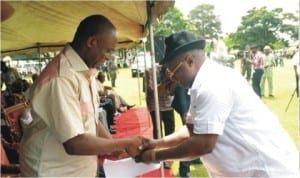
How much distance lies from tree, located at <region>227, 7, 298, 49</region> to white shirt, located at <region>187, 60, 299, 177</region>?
1315 centimetres

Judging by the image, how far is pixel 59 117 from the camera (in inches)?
68.9

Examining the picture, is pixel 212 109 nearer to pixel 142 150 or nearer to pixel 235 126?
pixel 235 126

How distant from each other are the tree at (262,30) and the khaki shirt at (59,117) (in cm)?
1349

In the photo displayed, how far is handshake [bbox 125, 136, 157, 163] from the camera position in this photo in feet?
7.39

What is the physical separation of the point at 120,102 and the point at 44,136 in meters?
9.94

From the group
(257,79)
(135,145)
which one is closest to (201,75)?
(135,145)

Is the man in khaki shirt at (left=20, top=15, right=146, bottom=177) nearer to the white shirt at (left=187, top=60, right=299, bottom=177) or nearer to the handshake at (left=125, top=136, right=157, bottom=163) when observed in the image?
the handshake at (left=125, top=136, right=157, bottom=163)

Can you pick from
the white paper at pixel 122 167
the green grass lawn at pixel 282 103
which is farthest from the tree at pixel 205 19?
the white paper at pixel 122 167

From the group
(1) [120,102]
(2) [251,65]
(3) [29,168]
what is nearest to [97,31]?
(3) [29,168]

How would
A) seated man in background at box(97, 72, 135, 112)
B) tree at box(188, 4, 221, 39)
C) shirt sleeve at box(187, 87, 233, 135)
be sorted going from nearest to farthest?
shirt sleeve at box(187, 87, 233, 135), seated man in background at box(97, 72, 135, 112), tree at box(188, 4, 221, 39)

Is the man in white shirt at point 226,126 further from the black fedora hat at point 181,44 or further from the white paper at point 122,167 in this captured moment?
the white paper at point 122,167

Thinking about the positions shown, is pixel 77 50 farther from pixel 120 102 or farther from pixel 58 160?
pixel 120 102

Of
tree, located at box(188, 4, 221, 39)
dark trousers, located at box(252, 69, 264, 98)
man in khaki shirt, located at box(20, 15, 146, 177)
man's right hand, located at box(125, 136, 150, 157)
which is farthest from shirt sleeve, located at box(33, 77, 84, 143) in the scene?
tree, located at box(188, 4, 221, 39)

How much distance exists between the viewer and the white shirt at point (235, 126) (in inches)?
Answer: 74.9
